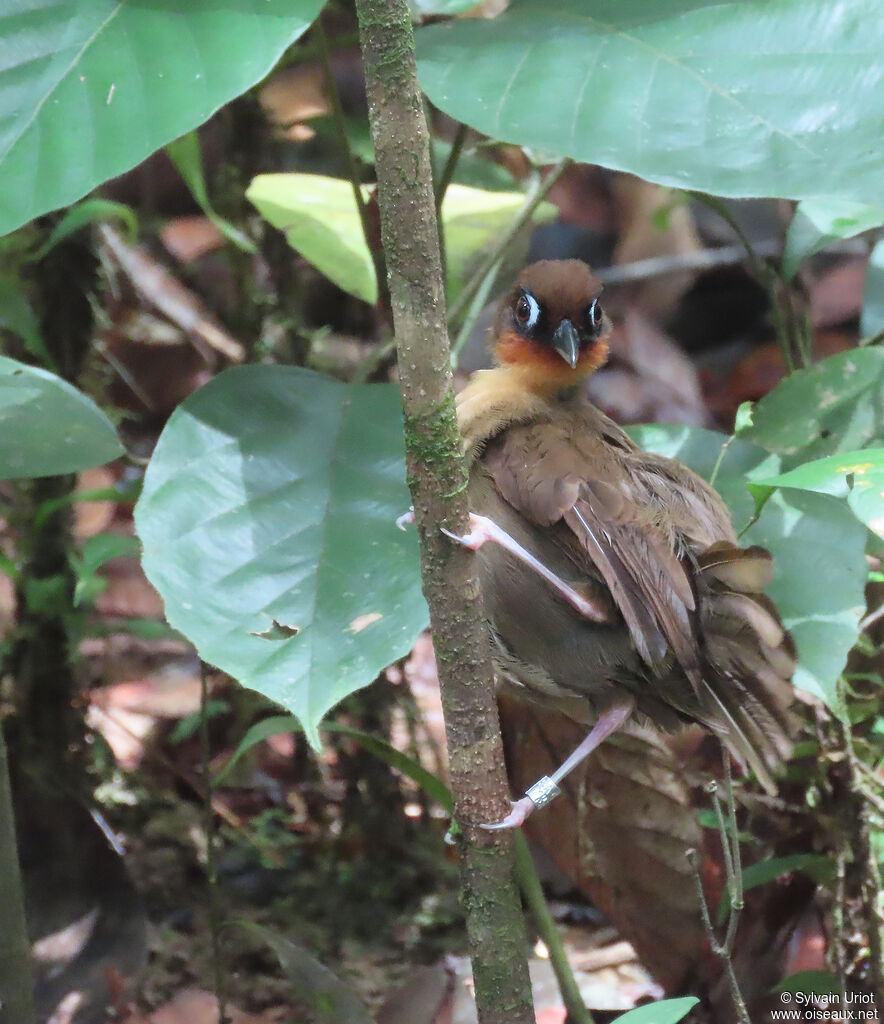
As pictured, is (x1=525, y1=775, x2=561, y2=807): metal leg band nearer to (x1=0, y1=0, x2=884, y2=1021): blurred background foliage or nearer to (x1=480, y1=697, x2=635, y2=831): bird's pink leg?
(x1=480, y1=697, x2=635, y2=831): bird's pink leg

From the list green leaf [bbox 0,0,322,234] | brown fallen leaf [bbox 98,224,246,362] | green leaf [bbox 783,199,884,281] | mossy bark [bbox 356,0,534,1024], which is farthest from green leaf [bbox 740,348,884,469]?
brown fallen leaf [bbox 98,224,246,362]

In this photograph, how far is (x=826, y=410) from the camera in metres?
2.04

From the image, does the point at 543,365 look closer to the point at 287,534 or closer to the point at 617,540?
the point at 617,540

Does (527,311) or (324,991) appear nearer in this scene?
(324,991)

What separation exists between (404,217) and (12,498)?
2172 mm

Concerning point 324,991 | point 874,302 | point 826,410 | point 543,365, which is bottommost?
point 324,991

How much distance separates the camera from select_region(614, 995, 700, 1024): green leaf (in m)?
1.14

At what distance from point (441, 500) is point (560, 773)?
0.64 m

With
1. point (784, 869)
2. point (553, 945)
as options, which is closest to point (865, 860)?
point (784, 869)

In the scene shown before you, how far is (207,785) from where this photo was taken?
6.98ft

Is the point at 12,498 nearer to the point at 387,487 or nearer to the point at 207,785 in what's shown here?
the point at 207,785

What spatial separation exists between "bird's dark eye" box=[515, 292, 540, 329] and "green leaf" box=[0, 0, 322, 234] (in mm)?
639

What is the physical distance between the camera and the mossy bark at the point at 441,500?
120 cm

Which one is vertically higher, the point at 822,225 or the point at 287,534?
the point at 822,225
